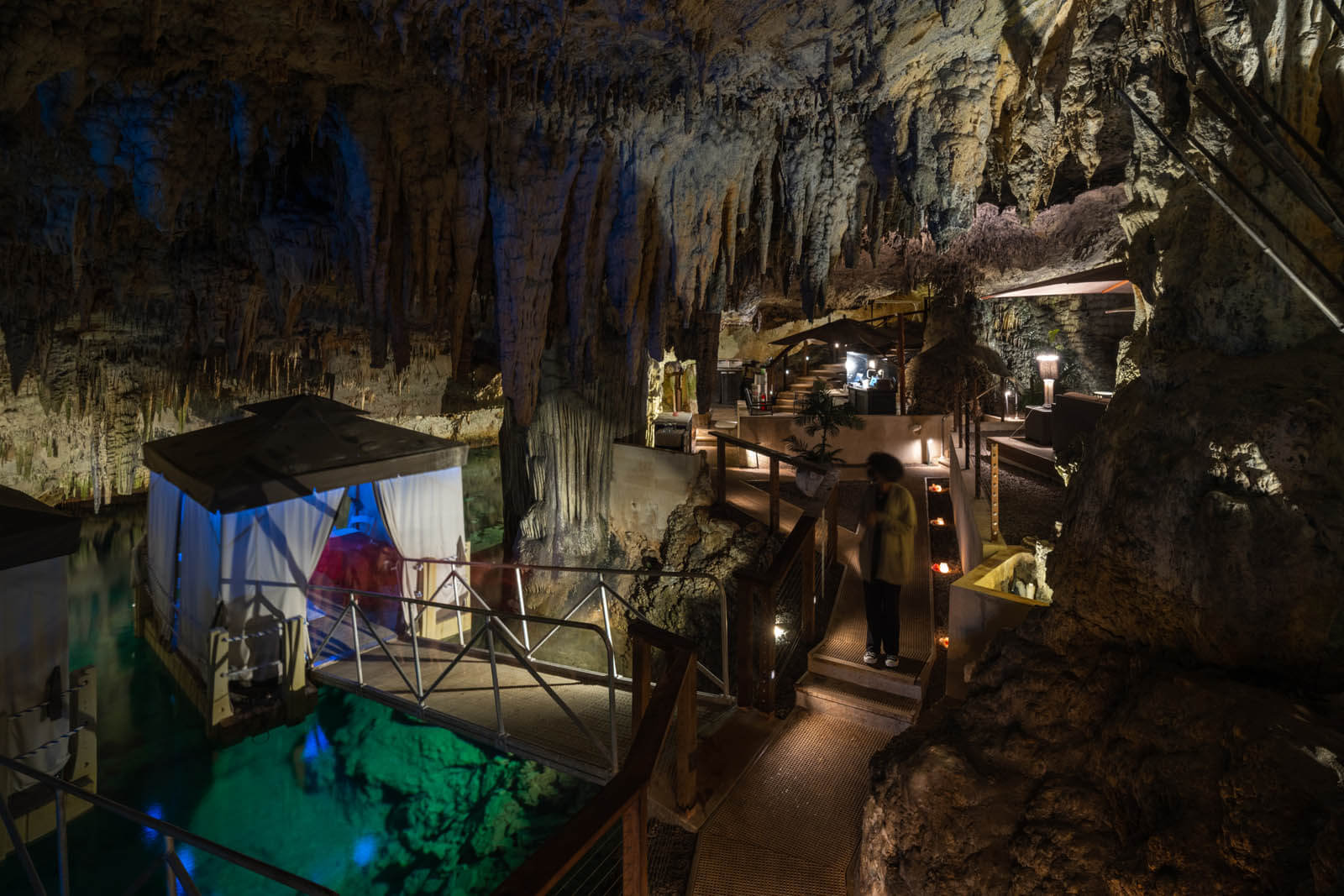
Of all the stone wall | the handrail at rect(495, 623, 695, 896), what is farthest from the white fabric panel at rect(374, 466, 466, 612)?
the stone wall

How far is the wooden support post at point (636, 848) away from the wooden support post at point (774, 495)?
18.1 ft

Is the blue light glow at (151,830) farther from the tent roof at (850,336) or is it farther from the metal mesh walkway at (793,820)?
the tent roof at (850,336)

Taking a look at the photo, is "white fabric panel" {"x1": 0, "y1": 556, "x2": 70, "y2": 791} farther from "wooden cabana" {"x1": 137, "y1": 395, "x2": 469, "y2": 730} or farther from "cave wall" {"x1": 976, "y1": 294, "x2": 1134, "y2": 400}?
"cave wall" {"x1": 976, "y1": 294, "x2": 1134, "y2": 400}

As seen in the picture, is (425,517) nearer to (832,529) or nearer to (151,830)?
(151,830)

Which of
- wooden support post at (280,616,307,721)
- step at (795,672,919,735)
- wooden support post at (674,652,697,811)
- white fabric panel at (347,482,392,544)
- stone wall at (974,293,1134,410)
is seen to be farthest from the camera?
stone wall at (974,293,1134,410)

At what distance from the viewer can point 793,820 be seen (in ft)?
11.2

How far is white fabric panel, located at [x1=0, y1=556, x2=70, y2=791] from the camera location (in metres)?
4.97

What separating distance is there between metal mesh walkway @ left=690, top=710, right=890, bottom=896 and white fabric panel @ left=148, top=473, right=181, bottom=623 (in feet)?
25.2

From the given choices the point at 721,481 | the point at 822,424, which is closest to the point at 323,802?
the point at 721,481

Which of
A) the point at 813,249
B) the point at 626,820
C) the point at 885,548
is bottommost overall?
the point at 626,820

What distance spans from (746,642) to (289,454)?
19.5 feet

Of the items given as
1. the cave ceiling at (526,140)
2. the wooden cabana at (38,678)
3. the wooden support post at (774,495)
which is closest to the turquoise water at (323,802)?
the wooden cabana at (38,678)

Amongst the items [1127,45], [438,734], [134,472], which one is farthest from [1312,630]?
[134,472]

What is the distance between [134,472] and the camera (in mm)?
15805
